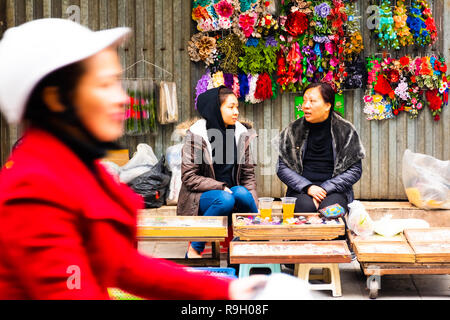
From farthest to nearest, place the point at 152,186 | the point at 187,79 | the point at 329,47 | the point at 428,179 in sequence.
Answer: the point at 187,79 → the point at 329,47 → the point at 152,186 → the point at 428,179

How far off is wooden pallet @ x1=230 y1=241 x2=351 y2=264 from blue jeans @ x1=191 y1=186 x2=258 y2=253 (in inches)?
30.5

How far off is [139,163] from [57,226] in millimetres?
6469

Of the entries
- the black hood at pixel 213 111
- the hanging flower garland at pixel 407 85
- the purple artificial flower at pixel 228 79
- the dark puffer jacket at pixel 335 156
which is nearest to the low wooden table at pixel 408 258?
the dark puffer jacket at pixel 335 156

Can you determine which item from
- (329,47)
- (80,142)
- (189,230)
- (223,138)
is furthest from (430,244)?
(80,142)

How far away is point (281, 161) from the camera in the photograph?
6.22 metres

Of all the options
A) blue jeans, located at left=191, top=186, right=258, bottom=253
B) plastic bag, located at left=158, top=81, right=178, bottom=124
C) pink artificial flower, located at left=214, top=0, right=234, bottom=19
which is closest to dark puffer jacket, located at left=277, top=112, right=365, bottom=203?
blue jeans, located at left=191, top=186, right=258, bottom=253

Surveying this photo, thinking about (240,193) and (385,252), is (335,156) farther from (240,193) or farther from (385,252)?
(385,252)

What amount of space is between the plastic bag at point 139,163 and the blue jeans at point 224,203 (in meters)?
1.71

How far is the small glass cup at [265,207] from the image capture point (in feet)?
17.1

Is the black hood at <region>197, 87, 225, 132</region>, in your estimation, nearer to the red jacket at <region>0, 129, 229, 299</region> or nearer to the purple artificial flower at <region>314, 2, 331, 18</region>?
the purple artificial flower at <region>314, 2, 331, 18</region>

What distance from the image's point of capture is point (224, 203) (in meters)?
5.73

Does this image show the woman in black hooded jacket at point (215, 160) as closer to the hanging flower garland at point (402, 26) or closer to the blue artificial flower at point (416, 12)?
the hanging flower garland at point (402, 26)
